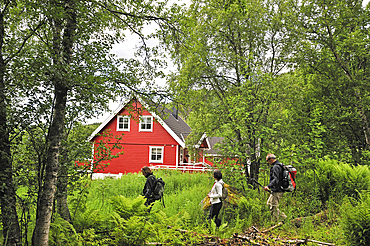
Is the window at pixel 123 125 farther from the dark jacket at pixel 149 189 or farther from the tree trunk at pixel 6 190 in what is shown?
the tree trunk at pixel 6 190

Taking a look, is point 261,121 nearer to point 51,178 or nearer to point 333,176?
point 333,176

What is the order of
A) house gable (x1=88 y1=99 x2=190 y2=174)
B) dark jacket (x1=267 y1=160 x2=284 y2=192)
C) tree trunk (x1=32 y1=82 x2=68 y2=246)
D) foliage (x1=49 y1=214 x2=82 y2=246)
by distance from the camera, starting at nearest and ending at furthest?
tree trunk (x1=32 y1=82 x2=68 y2=246) < foliage (x1=49 y1=214 x2=82 y2=246) < dark jacket (x1=267 y1=160 x2=284 y2=192) < house gable (x1=88 y1=99 x2=190 y2=174)

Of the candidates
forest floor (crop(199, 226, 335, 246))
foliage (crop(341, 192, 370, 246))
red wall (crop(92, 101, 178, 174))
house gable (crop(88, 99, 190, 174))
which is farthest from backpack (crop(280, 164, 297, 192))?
red wall (crop(92, 101, 178, 174))

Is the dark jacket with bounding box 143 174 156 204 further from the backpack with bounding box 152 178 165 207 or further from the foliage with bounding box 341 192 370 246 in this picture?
the foliage with bounding box 341 192 370 246

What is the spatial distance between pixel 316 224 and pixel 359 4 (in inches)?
453

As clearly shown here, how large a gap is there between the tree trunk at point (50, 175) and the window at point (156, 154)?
1709 cm

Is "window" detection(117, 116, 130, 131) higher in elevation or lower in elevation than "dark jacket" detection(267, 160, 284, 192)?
higher

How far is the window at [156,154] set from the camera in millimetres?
21406

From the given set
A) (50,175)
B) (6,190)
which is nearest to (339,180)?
(50,175)

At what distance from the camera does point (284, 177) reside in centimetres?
679

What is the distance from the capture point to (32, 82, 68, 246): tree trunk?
4039 mm

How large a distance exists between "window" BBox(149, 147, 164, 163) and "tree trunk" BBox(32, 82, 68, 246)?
1709 cm

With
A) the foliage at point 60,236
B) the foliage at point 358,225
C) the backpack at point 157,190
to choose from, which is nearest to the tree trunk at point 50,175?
the foliage at point 60,236

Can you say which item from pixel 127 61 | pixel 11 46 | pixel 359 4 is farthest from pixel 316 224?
pixel 359 4
